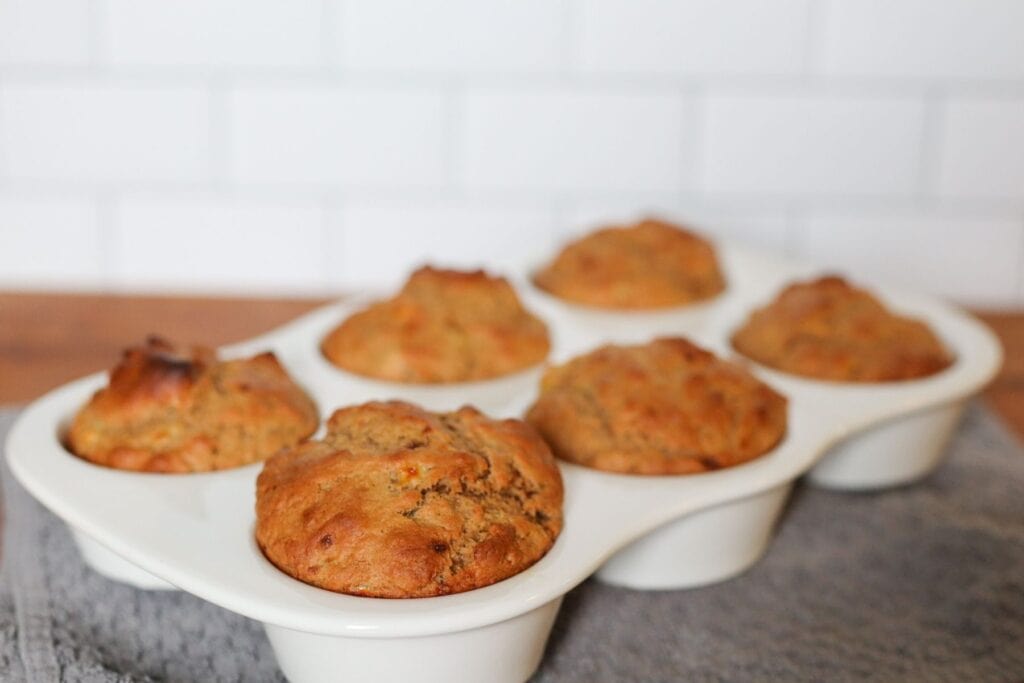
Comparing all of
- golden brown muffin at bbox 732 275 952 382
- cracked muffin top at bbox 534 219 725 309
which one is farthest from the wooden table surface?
cracked muffin top at bbox 534 219 725 309

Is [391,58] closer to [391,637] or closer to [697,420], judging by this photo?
[697,420]

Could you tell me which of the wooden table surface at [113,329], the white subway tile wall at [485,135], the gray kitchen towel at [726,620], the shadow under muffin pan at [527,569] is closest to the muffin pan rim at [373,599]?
the shadow under muffin pan at [527,569]

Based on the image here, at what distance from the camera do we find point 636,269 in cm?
167

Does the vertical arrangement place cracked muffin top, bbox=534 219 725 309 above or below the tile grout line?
below

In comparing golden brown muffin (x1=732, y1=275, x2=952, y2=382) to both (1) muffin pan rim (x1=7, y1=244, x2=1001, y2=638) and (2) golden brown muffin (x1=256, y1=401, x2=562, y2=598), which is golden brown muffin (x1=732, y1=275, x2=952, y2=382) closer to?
(1) muffin pan rim (x1=7, y1=244, x2=1001, y2=638)

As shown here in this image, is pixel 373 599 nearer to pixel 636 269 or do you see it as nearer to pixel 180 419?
pixel 180 419

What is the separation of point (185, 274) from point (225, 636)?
45.0 inches

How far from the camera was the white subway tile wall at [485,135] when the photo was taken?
198 centimetres

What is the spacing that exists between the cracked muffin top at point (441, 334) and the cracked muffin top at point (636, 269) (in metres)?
0.18

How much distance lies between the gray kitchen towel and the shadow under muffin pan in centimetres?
4

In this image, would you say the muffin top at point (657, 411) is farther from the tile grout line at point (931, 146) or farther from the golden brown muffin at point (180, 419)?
the tile grout line at point (931, 146)

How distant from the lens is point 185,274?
214cm

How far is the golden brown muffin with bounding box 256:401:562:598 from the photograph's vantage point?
37.1 inches

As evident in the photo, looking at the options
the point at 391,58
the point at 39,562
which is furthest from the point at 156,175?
the point at 39,562
